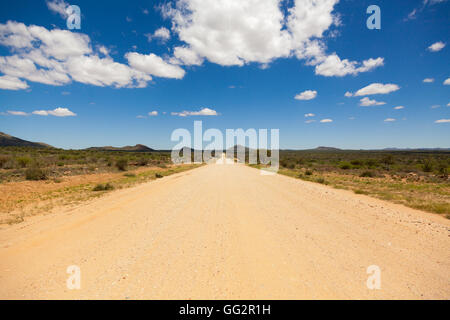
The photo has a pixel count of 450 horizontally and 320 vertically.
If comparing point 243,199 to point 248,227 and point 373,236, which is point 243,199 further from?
point 373,236

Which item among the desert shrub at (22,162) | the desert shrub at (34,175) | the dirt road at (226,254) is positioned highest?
the desert shrub at (22,162)

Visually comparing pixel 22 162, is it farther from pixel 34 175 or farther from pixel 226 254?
pixel 226 254

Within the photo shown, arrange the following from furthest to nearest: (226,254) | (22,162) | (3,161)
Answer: (22,162) < (3,161) < (226,254)

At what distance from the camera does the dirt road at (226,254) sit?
2.86 meters

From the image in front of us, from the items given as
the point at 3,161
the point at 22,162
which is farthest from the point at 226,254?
the point at 3,161

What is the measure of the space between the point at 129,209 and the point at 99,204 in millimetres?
1798

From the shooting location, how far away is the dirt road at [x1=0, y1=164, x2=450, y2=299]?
2855 millimetres

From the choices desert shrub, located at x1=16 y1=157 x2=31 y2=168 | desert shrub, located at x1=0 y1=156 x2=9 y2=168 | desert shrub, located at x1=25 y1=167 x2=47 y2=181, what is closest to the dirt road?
desert shrub, located at x1=25 y1=167 x2=47 y2=181

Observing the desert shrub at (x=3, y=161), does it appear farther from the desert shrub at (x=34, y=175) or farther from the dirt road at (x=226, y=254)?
the dirt road at (x=226, y=254)

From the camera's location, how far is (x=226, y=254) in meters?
3.88

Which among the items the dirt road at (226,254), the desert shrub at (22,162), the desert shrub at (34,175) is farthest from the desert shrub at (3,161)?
the dirt road at (226,254)

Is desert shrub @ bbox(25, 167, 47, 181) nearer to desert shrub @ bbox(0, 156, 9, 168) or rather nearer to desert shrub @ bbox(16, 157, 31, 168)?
desert shrub @ bbox(16, 157, 31, 168)

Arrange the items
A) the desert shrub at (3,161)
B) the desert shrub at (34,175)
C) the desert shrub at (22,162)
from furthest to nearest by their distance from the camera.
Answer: the desert shrub at (22,162)
the desert shrub at (3,161)
the desert shrub at (34,175)
